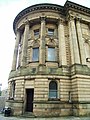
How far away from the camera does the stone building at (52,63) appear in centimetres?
1633

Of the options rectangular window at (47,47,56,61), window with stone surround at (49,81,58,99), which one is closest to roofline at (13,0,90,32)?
rectangular window at (47,47,56,61)

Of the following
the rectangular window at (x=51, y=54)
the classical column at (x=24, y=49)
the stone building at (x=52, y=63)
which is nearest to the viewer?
the stone building at (x=52, y=63)

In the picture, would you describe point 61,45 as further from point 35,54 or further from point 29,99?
point 29,99

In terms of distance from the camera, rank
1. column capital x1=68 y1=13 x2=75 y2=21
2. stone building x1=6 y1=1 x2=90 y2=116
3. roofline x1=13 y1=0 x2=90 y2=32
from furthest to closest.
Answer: roofline x1=13 y1=0 x2=90 y2=32 < column capital x1=68 y1=13 x2=75 y2=21 < stone building x1=6 y1=1 x2=90 y2=116

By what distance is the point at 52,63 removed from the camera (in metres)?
19.2

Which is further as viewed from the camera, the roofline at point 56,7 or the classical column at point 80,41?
the roofline at point 56,7

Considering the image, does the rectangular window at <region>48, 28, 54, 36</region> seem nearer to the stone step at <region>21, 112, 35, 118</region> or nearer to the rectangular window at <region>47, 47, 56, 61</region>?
the rectangular window at <region>47, 47, 56, 61</region>

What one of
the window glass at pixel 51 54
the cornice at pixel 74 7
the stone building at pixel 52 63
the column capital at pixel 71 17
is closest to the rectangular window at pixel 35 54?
the stone building at pixel 52 63

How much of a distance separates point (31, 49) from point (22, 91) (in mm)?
6508

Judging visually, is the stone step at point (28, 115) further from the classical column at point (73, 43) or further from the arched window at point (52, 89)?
the classical column at point (73, 43)

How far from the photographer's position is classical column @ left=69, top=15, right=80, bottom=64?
17806 millimetres

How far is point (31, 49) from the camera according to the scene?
20.5 meters

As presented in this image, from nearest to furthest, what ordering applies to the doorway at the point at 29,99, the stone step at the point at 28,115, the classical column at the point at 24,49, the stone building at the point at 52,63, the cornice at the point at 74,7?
the stone step at the point at 28,115 < the stone building at the point at 52,63 < the doorway at the point at 29,99 < the classical column at the point at 24,49 < the cornice at the point at 74,7

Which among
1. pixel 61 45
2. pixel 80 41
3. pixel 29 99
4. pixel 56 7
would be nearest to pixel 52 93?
pixel 29 99
